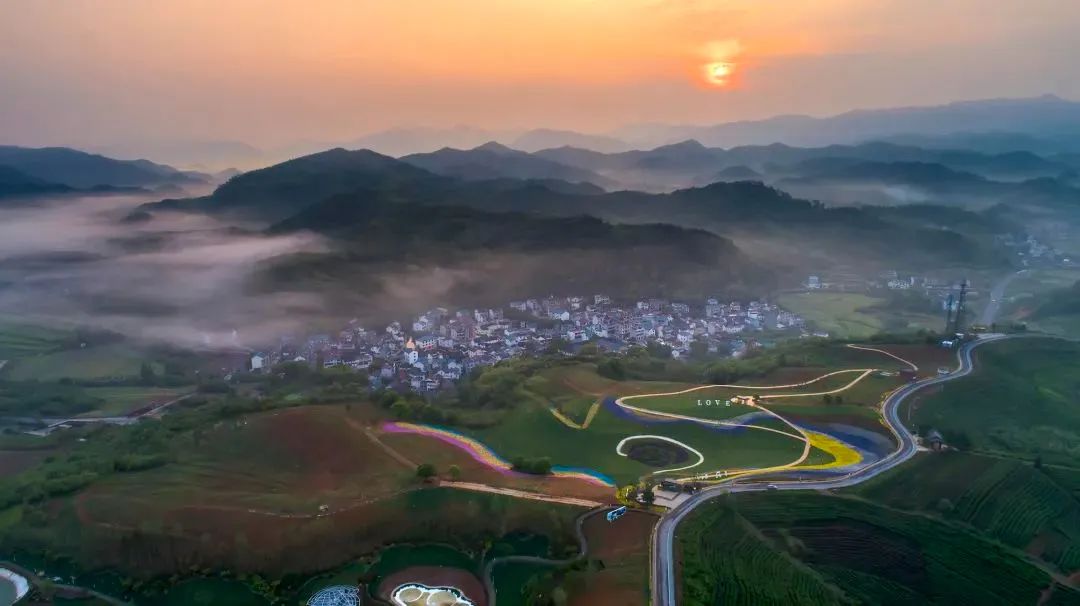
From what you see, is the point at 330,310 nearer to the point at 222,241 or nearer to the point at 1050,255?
the point at 222,241

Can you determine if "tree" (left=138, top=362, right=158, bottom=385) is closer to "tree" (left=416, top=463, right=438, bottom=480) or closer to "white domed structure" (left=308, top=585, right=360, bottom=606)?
"tree" (left=416, top=463, right=438, bottom=480)

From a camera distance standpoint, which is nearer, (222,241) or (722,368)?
(722,368)

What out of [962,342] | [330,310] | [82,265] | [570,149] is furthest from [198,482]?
[570,149]

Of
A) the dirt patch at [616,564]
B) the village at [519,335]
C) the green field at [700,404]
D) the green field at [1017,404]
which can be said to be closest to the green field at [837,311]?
the village at [519,335]

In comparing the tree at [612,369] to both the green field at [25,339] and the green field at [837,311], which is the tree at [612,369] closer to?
the green field at [837,311]

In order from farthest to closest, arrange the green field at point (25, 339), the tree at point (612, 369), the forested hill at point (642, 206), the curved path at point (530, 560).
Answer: the forested hill at point (642, 206) < the green field at point (25, 339) < the tree at point (612, 369) < the curved path at point (530, 560)

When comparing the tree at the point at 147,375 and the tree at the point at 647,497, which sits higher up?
the tree at the point at 647,497

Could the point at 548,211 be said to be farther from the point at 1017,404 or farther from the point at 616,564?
the point at 616,564
